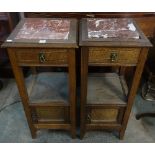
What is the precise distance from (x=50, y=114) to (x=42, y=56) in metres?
0.46

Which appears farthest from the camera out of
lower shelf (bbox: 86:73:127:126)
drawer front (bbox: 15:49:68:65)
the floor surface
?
the floor surface

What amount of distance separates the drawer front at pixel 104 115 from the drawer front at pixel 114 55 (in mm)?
352

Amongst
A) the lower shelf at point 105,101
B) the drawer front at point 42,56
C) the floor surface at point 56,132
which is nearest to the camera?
the drawer front at point 42,56

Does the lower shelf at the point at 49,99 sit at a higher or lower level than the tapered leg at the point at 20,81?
lower

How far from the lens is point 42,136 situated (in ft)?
4.37

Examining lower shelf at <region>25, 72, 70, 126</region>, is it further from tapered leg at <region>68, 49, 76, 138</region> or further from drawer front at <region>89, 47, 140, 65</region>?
drawer front at <region>89, 47, 140, 65</region>

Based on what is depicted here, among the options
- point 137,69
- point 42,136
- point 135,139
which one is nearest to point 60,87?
point 42,136

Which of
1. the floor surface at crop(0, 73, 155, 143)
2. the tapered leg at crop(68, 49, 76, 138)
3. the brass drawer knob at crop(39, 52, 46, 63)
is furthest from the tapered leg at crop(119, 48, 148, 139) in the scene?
the brass drawer knob at crop(39, 52, 46, 63)

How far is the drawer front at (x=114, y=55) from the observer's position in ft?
2.81

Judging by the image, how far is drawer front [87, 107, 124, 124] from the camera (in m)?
1.15

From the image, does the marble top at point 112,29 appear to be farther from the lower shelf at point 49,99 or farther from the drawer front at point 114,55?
the lower shelf at point 49,99

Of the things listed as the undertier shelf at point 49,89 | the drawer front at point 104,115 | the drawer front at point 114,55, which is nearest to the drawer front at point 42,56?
the drawer front at point 114,55

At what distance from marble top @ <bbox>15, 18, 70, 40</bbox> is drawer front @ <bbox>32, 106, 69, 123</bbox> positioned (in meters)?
0.45
